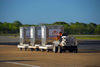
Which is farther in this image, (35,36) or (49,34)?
(35,36)

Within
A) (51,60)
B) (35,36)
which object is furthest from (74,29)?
(51,60)

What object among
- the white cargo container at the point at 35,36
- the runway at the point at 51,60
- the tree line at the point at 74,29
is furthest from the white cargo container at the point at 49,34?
the tree line at the point at 74,29

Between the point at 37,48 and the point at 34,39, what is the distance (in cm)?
97

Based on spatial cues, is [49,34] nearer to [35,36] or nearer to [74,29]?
[35,36]

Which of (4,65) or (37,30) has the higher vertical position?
(37,30)

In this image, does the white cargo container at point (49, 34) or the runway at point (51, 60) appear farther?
the white cargo container at point (49, 34)

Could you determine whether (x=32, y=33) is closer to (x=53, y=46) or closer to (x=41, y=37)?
(x=41, y=37)

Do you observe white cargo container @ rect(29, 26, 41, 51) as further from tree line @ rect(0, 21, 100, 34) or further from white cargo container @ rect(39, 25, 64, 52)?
tree line @ rect(0, 21, 100, 34)

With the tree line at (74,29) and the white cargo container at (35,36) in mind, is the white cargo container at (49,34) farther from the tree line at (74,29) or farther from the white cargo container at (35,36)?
the tree line at (74,29)

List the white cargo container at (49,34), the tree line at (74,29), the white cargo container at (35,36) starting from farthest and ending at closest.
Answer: the tree line at (74,29)
the white cargo container at (35,36)
the white cargo container at (49,34)

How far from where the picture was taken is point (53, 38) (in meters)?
24.8

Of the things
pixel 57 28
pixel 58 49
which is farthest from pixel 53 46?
pixel 57 28

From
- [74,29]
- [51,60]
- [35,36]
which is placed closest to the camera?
[51,60]

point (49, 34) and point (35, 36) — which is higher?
point (49, 34)
